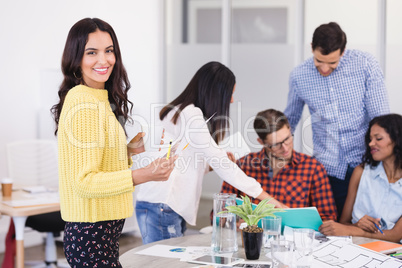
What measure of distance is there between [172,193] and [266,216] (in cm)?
60

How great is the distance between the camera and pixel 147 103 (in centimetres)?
532

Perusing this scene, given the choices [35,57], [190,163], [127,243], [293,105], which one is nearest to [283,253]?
[190,163]

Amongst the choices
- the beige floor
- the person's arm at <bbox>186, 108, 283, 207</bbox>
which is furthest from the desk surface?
the person's arm at <bbox>186, 108, 283, 207</bbox>

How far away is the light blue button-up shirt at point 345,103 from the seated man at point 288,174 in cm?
23

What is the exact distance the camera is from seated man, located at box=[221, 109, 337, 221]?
2729mm

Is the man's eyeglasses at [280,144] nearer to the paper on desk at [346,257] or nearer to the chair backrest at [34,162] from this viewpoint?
the paper on desk at [346,257]

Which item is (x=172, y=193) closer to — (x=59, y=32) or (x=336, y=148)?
(x=336, y=148)

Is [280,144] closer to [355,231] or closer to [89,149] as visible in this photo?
[355,231]


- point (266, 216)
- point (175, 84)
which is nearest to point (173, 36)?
point (175, 84)

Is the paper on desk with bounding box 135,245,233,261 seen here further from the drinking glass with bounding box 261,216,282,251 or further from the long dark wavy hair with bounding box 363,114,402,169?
the long dark wavy hair with bounding box 363,114,402,169

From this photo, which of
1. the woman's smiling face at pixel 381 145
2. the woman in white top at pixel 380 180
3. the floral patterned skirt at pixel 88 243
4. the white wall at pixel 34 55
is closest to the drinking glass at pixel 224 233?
the floral patterned skirt at pixel 88 243

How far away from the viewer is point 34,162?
444cm

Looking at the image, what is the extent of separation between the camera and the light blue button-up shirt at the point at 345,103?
2.87 meters

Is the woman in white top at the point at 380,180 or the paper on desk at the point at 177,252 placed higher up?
the woman in white top at the point at 380,180
